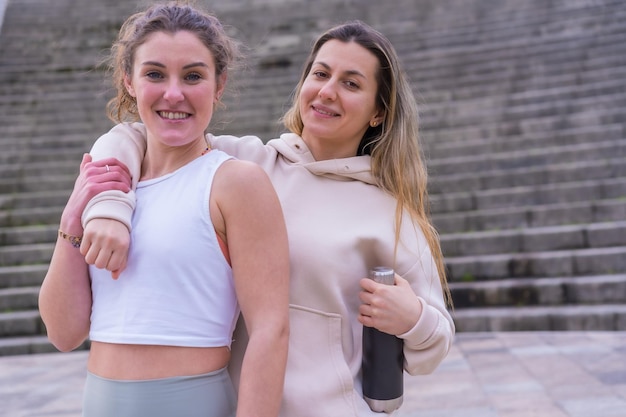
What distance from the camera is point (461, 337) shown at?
4.20 m

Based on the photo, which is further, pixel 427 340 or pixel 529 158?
pixel 529 158

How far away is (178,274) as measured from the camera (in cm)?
119

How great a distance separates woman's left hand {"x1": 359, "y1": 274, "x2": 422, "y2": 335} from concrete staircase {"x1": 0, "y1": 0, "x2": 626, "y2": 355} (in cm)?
62

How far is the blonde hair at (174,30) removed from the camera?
130cm

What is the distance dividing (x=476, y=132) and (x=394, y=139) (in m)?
4.66

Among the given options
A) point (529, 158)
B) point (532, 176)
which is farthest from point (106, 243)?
point (529, 158)

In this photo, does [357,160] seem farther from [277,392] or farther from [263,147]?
[277,392]

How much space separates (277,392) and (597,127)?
5.19 m

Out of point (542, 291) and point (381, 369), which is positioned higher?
point (381, 369)

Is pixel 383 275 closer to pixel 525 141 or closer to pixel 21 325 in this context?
pixel 21 325

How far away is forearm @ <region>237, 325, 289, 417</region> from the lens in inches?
45.4

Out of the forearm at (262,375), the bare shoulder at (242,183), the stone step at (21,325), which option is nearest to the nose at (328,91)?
the bare shoulder at (242,183)

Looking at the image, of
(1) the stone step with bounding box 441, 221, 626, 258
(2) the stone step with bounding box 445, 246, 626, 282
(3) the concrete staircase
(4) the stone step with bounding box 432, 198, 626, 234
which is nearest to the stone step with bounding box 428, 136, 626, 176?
(3) the concrete staircase

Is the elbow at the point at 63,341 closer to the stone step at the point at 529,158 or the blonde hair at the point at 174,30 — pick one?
the blonde hair at the point at 174,30
